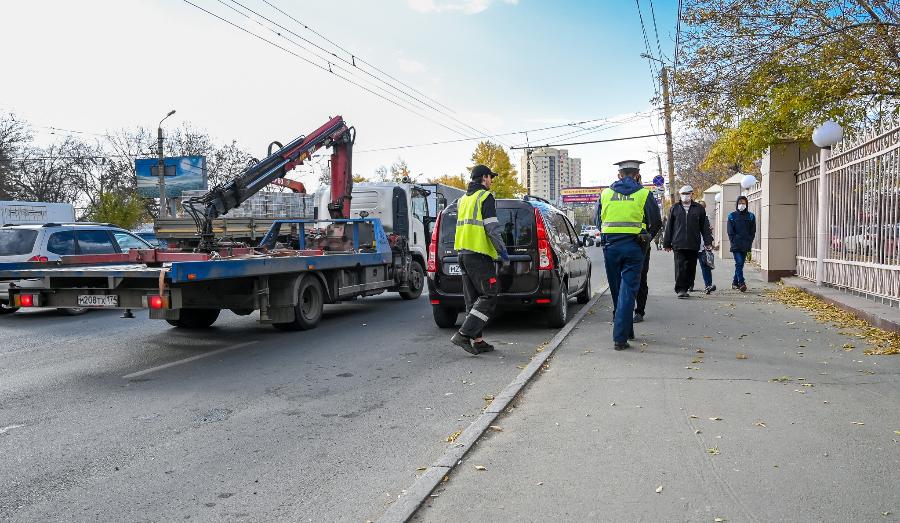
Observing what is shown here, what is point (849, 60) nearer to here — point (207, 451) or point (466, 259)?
point (466, 259)

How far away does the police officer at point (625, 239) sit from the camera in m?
7.55

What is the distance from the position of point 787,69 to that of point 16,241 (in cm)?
1344

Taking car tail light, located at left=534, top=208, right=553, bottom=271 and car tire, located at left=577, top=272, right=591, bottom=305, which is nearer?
car tail light, located at left=534, top=208, right=553, bottom=271

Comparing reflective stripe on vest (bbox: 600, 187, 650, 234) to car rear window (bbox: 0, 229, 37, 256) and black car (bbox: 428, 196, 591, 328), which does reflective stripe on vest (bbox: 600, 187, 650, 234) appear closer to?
black car (bbox: 428, 196, 591, 328)

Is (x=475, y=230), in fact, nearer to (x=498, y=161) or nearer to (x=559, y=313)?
(x=559, y=313)

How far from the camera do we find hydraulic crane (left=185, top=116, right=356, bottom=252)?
1160 cm

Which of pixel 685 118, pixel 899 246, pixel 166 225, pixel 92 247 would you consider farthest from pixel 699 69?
pixel 166 225

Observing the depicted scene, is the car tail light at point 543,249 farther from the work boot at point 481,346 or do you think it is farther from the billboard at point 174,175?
the billboard at point 174,175

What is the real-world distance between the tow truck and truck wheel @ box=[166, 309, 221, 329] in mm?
14

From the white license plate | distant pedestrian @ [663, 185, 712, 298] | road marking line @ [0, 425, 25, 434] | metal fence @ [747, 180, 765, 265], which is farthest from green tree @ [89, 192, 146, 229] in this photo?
road marking line @ [0, 425, 25, 434]

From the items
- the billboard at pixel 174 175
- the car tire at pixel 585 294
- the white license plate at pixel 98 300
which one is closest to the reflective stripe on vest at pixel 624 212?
the car tire at pixel 585 294

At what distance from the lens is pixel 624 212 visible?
778 centimetres

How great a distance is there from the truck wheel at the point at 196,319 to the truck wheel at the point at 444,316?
3.11 m

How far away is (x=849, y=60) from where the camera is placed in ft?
36.1
